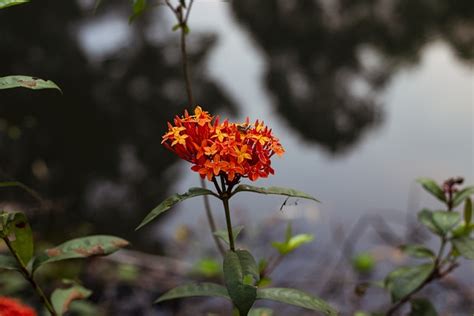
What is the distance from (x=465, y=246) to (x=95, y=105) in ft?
14.1

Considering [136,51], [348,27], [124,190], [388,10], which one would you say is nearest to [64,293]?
[124,190]

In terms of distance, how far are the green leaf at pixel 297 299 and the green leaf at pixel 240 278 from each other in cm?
11

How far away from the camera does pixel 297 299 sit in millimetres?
958

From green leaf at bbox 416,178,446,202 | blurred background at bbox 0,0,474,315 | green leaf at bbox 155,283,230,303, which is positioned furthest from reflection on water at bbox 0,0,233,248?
green leaf at bbox 416,178,446,202

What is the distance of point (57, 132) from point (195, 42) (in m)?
1.84

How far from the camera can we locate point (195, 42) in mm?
6004

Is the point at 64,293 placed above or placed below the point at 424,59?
below

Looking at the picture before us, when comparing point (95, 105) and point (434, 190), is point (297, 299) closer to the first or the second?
point (434, 190)

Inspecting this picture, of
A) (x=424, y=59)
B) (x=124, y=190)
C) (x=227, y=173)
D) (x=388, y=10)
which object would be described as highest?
(x=388, y=10)

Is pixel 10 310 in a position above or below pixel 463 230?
below

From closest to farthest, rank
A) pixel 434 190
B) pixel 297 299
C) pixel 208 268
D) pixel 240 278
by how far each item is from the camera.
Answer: pixel 240 278 → pixel 297 299 → pixel 434 190 → pixel 208 268

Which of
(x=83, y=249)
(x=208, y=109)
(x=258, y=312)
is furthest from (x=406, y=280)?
(x=208, y=109)

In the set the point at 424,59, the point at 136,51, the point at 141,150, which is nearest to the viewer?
the point at 141,150

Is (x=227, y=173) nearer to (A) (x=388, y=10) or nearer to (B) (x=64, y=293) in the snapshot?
(B) (x=64, y=293)
